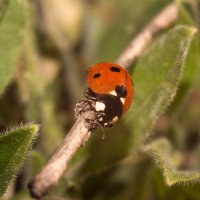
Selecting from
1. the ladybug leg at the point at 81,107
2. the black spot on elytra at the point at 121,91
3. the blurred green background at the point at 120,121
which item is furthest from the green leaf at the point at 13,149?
the black spot on elytra at the point at 121,91

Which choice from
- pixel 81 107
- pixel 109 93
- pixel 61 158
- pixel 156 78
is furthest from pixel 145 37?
pixel 61 158

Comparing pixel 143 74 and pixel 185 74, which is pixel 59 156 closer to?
pixel 143 74

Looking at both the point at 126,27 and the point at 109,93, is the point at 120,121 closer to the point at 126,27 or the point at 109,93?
the point at 109,93

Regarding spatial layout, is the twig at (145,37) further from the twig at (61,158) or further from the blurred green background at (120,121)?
the twig at (61,158)

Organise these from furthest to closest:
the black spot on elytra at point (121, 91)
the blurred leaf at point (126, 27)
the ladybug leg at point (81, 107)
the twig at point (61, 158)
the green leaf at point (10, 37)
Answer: the blurred leaf at point (126, 27) → the green leaf at point (10, 37) → the black spot on elytra at point (121, 91) → the ladybug leg at point (81, 107) → the twig at point (61, 158)

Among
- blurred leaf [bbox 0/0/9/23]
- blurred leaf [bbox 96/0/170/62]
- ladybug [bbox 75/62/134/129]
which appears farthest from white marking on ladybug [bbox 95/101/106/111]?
blurred leaf [bbox 96/0/170/62]

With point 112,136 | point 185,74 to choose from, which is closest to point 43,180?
point 112,136
